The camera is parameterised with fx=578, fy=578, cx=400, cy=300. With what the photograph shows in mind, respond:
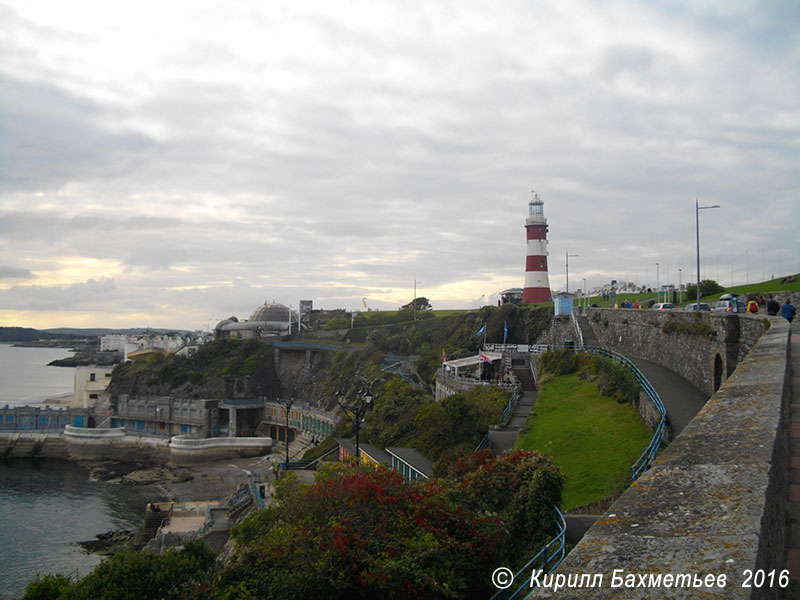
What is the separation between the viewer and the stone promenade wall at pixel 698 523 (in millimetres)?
2617

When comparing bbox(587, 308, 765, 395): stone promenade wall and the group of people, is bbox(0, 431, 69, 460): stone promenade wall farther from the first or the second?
the group of people

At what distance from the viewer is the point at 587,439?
19375 millimetres

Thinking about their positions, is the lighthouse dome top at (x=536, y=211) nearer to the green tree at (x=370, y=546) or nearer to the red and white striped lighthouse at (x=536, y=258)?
the red and white striped lighthouse at (x=536, y=258)

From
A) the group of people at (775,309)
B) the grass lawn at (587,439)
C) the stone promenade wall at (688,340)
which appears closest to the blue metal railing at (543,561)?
the grass lawn at (587,439)

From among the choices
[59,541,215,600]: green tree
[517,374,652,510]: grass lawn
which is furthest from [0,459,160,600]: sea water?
[517,374,652,510]: grass lawn

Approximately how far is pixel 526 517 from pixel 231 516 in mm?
23259

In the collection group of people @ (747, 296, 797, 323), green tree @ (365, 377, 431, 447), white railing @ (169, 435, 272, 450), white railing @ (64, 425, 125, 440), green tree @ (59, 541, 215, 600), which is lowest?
white railing @ (169, 435, 272, 450)

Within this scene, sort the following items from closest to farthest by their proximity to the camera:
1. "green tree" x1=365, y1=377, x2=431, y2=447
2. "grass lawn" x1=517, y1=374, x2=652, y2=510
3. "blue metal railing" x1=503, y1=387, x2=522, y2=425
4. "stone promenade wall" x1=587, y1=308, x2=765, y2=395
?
"grass lawn" x1=517, y1=374, x2=652, y2=510 < "stone promenade wall" x1=587, y1=308, x2=765, y2=395 < "blue metal railing" x1=503, y1=387, x2=522, y2=425 < "green tree" x1=365, y1=377, x2=431, y2=447

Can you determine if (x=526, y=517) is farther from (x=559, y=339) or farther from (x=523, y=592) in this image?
(x=559, y=339)

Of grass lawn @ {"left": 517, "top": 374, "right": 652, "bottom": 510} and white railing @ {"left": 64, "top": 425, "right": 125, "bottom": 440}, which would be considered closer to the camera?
grass lawn @ {"left": 517, "top": 374, "right": 652, "bottom": 510}

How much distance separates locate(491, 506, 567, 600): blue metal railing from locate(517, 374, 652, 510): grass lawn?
301cm

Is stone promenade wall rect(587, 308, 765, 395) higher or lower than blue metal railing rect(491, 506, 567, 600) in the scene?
higher

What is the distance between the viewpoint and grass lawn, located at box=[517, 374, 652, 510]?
49.8 feet

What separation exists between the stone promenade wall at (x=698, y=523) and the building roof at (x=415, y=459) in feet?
54.5
